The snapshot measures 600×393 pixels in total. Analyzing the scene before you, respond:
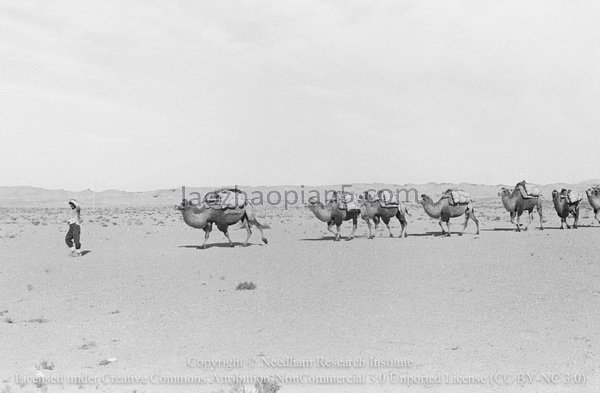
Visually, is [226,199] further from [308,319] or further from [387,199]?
[308,319]

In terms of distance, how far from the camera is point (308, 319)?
1102 cm

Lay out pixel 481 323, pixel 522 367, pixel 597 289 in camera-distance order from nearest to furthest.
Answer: pixel 522 367 → pixel 481 323 → pixel 597 289

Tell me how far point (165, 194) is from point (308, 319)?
115m

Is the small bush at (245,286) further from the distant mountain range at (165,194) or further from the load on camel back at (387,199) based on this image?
the distant mountain range at (165,194)

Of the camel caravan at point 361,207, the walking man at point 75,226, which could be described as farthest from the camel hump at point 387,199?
the walking man at point 75,226

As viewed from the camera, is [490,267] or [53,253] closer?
[490,267]

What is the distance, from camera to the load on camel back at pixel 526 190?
2725cm

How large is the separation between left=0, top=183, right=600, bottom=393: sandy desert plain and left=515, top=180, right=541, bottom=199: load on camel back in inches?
268

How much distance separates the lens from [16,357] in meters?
9.12

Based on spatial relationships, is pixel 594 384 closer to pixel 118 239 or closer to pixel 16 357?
pixel 16 357

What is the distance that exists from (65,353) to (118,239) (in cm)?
1860

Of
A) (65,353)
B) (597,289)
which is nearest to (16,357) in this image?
(65,353)

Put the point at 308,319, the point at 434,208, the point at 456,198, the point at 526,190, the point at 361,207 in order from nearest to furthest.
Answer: the point at 308,319, the point at 361,207, the point at 456,198, the point at 434,208, the point at 526,190

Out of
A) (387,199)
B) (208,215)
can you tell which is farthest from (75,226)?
(387,199)
